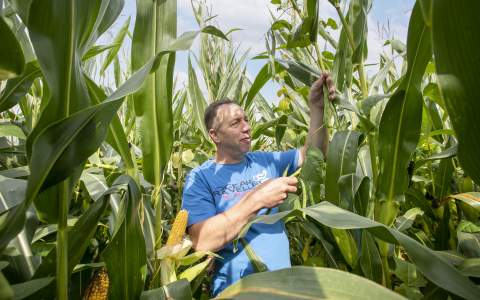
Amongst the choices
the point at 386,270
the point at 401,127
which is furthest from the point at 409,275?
the point at 401,127

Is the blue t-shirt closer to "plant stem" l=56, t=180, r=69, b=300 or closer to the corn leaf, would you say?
the corn leaf

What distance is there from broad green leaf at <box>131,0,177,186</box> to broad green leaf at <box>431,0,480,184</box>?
581mm

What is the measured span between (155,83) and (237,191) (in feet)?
2.77

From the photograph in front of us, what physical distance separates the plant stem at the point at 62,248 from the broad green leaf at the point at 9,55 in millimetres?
203

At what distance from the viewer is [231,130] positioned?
1.75m

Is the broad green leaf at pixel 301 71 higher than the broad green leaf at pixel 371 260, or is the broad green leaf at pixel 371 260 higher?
the broad green leaf at pixel 301 71

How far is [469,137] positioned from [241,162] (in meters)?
1.33

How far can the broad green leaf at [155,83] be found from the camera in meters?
0.88

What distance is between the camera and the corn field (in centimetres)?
52

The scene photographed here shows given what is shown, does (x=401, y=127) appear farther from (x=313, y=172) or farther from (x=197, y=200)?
(x=197, y=200)

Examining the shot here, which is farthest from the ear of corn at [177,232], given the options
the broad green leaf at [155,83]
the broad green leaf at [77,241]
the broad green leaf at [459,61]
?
the broad green leaf at [459,61]

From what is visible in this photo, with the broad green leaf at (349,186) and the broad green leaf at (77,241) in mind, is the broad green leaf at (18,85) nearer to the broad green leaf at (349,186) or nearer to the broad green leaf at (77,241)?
the broad green leaf at (77,241)

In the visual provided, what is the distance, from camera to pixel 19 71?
536 millimetres

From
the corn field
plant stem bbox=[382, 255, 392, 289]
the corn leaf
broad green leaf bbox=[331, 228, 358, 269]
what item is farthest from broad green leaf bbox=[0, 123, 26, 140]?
plant stem bbox=[382, 255, 392, 289]
